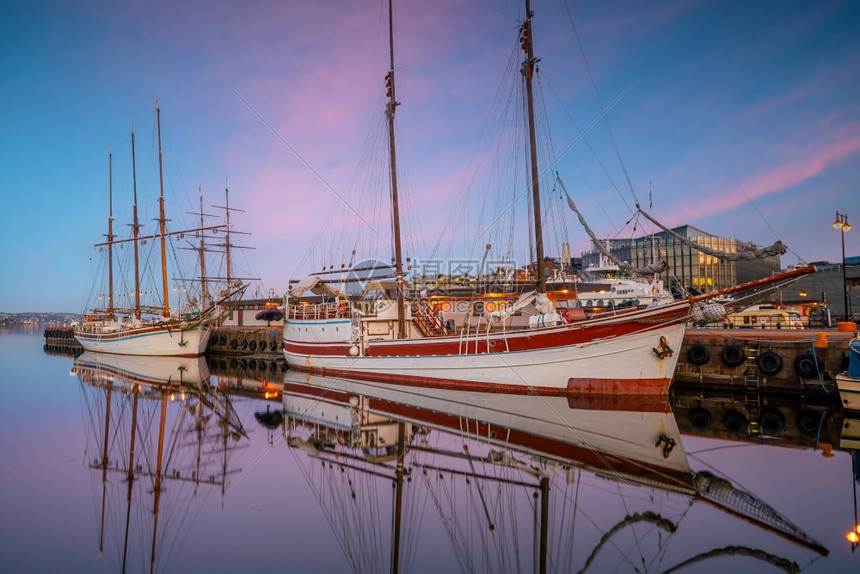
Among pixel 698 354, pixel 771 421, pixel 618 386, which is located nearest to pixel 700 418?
pixel 771 421

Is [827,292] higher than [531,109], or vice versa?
[531,109]

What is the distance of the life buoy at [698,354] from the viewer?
Answer: 20750 millimetres

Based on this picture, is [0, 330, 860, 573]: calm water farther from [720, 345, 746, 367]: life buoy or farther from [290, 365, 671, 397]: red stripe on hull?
[720, 345, 746, 367]: life buoy

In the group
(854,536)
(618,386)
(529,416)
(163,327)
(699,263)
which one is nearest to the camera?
(854,536)

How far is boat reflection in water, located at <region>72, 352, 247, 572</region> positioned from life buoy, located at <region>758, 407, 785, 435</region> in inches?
564

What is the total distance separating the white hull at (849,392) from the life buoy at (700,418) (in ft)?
13.1

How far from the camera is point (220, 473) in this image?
11539 mm

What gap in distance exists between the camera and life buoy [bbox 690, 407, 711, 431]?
14188mm

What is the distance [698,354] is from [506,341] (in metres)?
8.52

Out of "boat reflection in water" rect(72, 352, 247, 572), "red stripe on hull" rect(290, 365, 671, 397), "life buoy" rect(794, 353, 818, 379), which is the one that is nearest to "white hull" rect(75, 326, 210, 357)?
"boat reflection in water" rect(72, 352, 247, 572)

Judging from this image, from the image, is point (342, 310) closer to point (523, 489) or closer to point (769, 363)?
point (523, 489)

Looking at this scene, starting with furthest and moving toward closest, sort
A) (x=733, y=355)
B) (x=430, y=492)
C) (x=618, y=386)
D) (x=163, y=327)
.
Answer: (x=163, y=327) < (x=733, y=355) < (x=618, y=386) < (x=430, y=492)

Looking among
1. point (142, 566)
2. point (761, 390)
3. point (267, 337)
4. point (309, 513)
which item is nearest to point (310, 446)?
point (309, 513)

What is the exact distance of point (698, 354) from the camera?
20906mm
